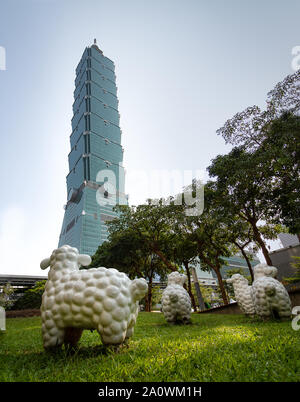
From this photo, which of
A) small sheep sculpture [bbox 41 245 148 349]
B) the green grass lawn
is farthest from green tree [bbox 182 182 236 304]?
small sheep sculpture [bbox 41 245 148 349]

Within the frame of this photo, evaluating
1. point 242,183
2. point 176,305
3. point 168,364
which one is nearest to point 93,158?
point 242,183

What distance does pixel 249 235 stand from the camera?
15883 millimetres

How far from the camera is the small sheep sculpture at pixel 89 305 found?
277cm

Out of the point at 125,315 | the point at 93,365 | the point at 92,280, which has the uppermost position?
the point at 92,280

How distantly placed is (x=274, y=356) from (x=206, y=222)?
13094 mm

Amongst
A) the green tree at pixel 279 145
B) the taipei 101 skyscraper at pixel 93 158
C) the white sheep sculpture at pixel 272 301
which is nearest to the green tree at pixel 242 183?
the green tree at pixel 279 145

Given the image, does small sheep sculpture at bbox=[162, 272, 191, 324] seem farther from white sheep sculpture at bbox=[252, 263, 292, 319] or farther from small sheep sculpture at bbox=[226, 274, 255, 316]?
small sheep sculpture at bbox=[226, 274, 255, 316]

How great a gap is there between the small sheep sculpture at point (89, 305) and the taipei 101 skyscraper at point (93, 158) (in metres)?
80.9

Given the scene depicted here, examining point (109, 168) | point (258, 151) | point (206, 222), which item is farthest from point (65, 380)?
point (109, 168)

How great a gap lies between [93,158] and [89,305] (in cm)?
10037

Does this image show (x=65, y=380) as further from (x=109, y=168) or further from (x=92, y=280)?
(x=109, y=168)

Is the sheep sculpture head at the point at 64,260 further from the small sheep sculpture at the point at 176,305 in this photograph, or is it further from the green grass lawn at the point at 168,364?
the small sheep sculpture at the point at 176,305
